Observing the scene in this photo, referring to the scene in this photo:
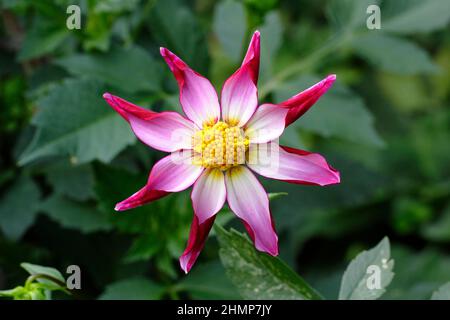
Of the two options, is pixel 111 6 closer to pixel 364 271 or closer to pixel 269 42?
pixel 269 42

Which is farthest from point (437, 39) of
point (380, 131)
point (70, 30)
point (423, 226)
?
point (70, 30)

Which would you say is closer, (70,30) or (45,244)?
(70,30)

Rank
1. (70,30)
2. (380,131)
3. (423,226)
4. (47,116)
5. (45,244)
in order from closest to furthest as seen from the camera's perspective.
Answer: (47,116) → (70,30) → (45,244) → (423,226) → (380,131)

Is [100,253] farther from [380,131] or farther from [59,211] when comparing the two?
[380,131]

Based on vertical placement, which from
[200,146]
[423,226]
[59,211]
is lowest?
[423,226]

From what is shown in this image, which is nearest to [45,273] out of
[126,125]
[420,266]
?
[126,125]

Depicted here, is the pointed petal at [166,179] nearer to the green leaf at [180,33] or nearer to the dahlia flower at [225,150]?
the dahlia flower at [225,150]
